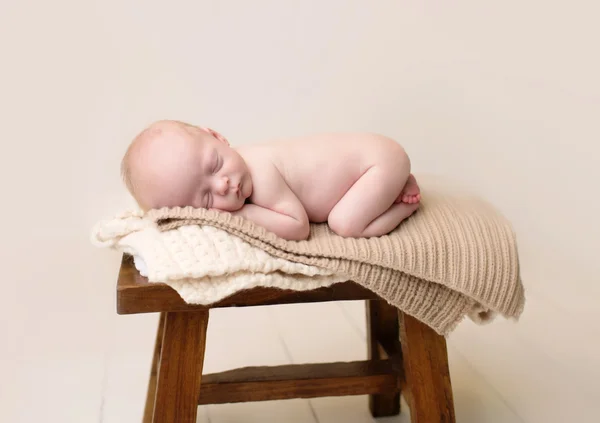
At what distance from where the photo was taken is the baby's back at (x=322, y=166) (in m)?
1.15

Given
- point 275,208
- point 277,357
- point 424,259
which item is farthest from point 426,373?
point 277,357

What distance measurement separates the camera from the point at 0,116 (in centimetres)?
201

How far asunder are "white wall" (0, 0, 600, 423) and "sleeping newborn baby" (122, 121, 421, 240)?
0.75 m

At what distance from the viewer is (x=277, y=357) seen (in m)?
1.69

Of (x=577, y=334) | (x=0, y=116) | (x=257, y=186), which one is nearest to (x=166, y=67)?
(x=0, y=116)

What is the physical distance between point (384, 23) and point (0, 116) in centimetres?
113

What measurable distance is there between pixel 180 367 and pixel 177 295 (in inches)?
5.6

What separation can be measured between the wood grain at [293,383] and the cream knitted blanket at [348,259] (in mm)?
231

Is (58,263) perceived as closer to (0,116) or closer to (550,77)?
(0,116)

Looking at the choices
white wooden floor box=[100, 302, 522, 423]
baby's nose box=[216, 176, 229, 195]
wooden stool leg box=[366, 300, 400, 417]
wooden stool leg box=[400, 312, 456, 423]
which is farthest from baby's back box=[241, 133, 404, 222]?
white wooden floor box=[100, 302, 522, 423]

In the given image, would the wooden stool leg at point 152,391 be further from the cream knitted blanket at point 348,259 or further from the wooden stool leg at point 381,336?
the wooden stool leg at point 381,336

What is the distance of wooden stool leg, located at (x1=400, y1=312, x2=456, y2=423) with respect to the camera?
3.70ft

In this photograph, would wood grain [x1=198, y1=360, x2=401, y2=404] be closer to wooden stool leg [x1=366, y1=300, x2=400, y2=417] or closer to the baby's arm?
wooden stool leg [x1=366, y1=300, x2=400, y2=417]

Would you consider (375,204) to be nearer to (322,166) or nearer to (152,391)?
(322,166)
